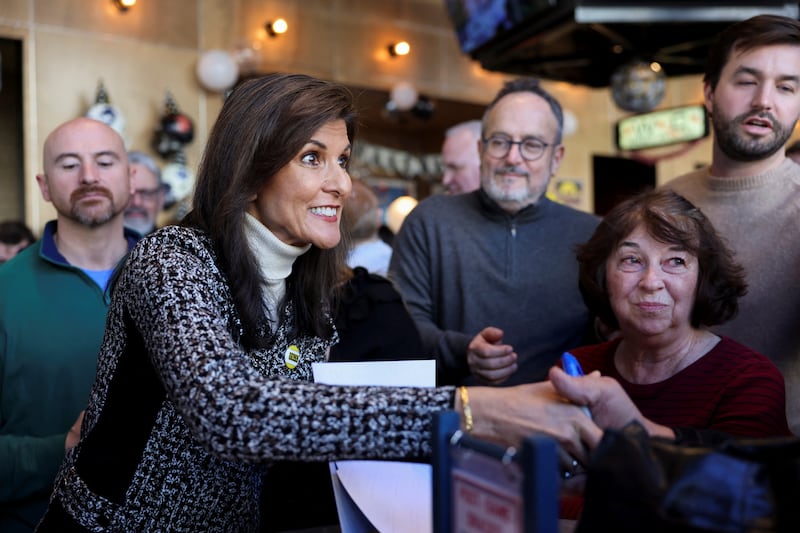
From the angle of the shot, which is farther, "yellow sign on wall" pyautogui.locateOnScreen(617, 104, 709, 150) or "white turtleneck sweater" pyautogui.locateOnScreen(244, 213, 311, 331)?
"yellow sign on wall" pyautogui.locateOnScreen(617, 104, 709, 150)

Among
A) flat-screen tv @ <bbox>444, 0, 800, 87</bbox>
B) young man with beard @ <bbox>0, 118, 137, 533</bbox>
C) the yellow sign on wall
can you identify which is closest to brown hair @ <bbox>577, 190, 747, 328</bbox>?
young man with beard @ <bbox>0, 118, 137, 533</bbox>

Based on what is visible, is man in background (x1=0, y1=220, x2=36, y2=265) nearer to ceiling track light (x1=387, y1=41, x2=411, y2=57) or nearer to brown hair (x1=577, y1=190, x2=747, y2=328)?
brown hair (x1=577, y1=190, x2=747, y2=328)

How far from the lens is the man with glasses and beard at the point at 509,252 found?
2727 mm

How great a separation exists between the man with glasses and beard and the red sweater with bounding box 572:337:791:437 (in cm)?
82

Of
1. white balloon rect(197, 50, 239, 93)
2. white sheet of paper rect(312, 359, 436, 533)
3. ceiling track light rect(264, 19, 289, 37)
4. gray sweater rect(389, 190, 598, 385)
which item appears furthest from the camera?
ceiling track light rect(264, 19, 289, 37)

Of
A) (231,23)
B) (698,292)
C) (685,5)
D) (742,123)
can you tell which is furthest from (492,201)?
(231,23)

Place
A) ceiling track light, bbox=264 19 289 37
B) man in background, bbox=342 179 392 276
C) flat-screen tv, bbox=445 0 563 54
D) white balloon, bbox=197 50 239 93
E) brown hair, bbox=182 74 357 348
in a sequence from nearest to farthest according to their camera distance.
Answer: brown hair, bbox=182 74 357 348 → man in background, bbox=342 179 392 276 → flat-screen tv, bbox=445 0 563 54 → white balloon, bbox=197 50 239 93 → ceiling track light, bbox=264 19 289 37

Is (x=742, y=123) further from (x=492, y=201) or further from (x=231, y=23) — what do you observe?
(x=231, y=23)

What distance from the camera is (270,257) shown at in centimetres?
171

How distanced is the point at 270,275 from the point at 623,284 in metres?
0.83

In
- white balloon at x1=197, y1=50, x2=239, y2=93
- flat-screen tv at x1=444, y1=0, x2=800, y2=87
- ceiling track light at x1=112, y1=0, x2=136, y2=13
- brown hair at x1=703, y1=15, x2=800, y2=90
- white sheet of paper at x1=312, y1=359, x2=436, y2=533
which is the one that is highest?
ceiling track light at x1=112, y1=0, x2=136, y2=13

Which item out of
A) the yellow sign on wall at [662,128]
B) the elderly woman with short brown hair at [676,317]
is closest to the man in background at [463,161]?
the elderly woman with short brown hair at [676,317]

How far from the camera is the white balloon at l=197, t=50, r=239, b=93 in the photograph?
7371 mm

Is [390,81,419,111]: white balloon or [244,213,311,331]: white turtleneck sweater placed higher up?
[390,81,419,111]: white balloon
